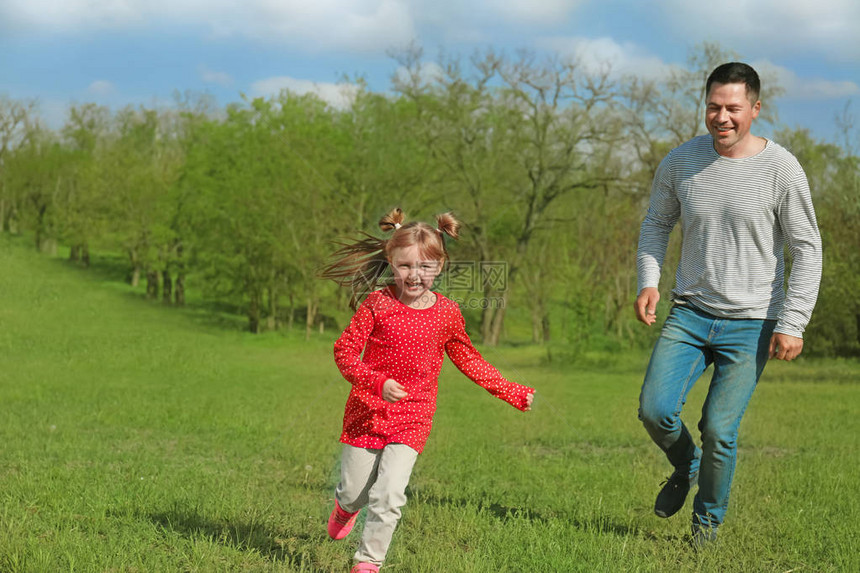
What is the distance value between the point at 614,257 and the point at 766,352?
34249 millimetres

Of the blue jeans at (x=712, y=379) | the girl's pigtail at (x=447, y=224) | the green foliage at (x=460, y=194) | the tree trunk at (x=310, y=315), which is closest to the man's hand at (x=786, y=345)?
the blue jeans at (x=712, y=379)

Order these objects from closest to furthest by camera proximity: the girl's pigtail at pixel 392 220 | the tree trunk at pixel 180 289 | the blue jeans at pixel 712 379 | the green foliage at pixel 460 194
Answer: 1. the girl's pigtail at pixel 392 220
2. the blue jeans at pixel 712 379
3. the green foliage at pixel 460 194
4. the tree trunk at pixel 180 289

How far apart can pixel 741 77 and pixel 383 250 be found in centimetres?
205

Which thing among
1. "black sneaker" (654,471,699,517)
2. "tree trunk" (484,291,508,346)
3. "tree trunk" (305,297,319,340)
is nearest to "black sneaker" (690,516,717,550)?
"black sneaker" (654,471,699,517)

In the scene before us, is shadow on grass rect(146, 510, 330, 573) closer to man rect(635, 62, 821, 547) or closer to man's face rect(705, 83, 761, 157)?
man rect(635, 62, 821, 547)

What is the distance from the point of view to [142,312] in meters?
42.3

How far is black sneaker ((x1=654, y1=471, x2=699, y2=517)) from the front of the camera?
5.00 m

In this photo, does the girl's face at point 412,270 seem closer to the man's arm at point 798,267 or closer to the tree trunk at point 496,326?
the man's arm at point 798,267

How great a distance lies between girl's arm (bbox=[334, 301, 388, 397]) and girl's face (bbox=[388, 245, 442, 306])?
0.68 ft

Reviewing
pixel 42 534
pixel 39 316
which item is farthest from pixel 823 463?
pixel 39 316

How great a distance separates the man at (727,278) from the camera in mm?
4449

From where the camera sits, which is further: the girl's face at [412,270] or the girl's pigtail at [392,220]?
the girl's pigtail at [392,220]

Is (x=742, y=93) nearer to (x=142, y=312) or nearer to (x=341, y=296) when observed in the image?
(x=341, y=296)

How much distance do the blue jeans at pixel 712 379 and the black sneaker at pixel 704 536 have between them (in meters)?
0.03
